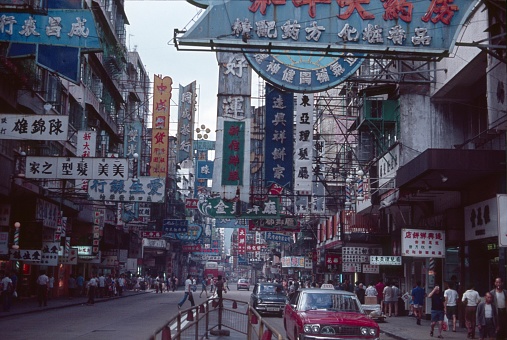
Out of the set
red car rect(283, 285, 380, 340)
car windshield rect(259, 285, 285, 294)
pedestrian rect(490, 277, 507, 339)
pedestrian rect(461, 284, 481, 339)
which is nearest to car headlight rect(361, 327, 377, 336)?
red car rect(283, 285, 380, 340)

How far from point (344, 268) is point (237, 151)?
13.5 metres

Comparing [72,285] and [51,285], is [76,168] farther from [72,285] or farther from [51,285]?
[72,285]

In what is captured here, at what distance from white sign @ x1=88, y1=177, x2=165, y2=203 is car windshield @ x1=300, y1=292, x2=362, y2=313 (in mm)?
23809

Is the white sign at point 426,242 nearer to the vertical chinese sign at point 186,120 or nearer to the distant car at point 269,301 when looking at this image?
the distant car at point 269,301

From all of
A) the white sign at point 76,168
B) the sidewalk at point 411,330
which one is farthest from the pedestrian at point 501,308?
the white sign at point 76,168

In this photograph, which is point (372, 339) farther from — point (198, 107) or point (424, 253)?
point (198, 107)

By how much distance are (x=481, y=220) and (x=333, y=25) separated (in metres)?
11.1

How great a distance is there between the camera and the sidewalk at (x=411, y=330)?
23344 mm

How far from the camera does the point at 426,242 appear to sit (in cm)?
2784

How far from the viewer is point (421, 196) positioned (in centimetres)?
3061

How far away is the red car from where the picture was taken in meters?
15.3

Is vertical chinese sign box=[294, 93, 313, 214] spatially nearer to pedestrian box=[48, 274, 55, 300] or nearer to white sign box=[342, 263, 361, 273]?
white sign box=[342, 263, 361, 273]

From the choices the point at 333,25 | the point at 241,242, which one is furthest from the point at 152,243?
the point at 333,25

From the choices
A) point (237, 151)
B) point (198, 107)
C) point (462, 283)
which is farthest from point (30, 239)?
point (198, 107)
